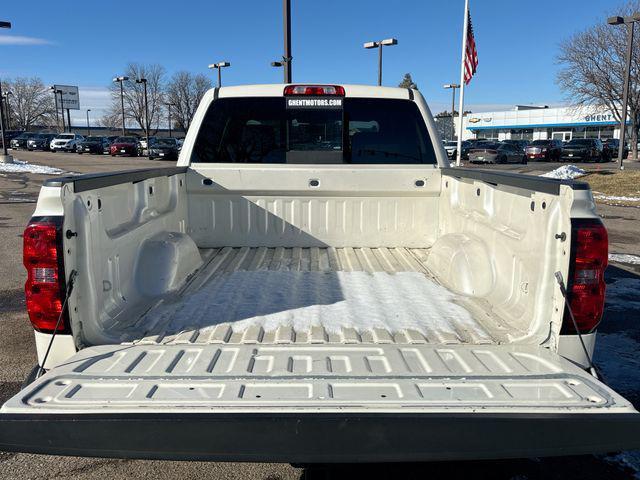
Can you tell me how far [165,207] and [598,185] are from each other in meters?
20.5

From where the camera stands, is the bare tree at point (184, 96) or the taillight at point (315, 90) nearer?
the taillight at point (315, 90)

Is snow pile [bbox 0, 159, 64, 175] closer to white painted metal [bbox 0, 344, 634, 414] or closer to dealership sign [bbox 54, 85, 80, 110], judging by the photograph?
white painted metal [bbox 0, 344, 634, 414]

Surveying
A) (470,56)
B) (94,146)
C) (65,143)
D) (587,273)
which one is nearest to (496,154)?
(470,56)

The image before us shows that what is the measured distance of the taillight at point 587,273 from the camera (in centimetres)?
234

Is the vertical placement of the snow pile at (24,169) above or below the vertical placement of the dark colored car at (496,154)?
below

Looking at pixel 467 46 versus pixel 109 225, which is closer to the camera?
pixel 109 225

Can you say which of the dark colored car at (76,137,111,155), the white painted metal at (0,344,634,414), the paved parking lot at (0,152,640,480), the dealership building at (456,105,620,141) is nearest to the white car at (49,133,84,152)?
the dark colored car at (76,137,111,155)

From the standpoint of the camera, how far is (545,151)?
43.7 metres

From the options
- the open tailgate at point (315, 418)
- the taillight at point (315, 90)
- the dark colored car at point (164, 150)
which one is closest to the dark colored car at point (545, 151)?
the dark colored car at point (164, 150)

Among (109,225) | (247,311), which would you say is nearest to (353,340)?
(247,311)

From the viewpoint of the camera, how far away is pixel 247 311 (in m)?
3.23

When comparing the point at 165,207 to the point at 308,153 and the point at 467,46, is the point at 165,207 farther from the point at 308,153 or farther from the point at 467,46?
the point at 467,46

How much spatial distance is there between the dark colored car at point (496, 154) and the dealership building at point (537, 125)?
29.6 metres

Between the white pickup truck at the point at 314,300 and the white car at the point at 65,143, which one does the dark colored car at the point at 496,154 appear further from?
the white pickup truck at the point at 314,300
